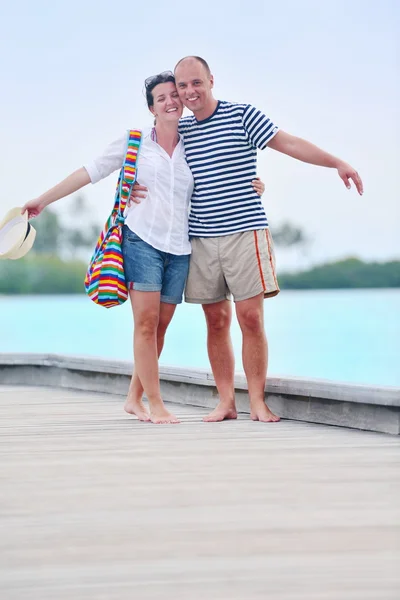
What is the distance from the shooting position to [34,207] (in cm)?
389

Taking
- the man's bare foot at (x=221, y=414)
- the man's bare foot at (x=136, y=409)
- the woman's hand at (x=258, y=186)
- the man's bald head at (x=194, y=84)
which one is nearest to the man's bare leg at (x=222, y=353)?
the man's bare foot at (x=221, y=414)

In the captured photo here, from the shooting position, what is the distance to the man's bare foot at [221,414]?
152 inches

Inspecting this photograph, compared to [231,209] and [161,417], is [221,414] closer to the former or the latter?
[161,417]

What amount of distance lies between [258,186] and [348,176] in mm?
397

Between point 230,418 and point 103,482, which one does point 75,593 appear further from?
point 230,418

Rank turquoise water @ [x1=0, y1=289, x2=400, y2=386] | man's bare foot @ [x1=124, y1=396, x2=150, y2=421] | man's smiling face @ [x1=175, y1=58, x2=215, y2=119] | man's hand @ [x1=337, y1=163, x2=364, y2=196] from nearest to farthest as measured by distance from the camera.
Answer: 1. man's hand @ [x1=337, y1=163, x2=364, y2=196]
2. man's smiling face @ [x1=175, y1=58, x2=215, y2=119]
3. man's bare foot @ [x1=124, y1=396, x2=150, y2=421]
4. turquoise water @ [x1=0, y1=289, x2=400, y2=386]

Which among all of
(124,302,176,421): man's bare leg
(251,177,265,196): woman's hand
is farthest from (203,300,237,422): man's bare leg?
(251,177,265,196): woman's hand

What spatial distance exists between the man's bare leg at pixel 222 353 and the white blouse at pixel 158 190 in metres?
0.28

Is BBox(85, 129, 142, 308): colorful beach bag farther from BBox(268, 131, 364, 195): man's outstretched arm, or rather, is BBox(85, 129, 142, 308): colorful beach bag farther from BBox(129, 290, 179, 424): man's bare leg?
BBox(268, 131, 364, 195): man's outstretched arm

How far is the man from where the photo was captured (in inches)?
148

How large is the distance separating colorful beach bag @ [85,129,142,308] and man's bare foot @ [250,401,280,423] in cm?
66

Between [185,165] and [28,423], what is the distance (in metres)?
1.16


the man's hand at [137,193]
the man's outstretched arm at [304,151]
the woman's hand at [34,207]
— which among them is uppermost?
the man's outstretched arm at [304,151]

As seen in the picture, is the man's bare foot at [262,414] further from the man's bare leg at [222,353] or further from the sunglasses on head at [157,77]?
the sunglasses on head at [157,77]
